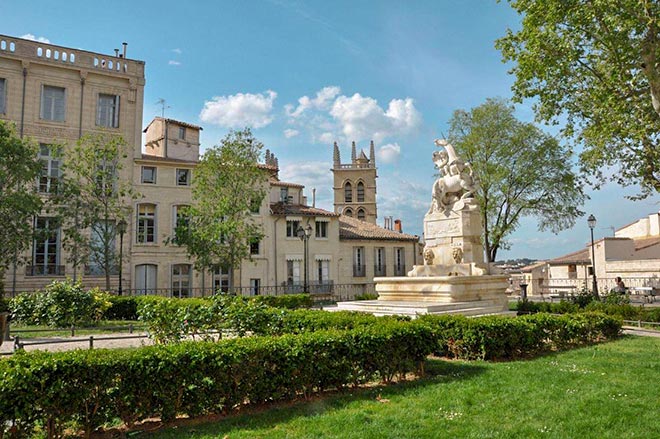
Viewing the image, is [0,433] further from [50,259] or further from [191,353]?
[50,259]

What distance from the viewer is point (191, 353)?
5422 mm

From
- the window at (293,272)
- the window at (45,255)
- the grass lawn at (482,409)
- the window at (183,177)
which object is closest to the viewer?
the grass lawn at (482,409)

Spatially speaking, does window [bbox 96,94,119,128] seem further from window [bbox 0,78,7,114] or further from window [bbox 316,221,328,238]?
window [bbox 316,221,328,238]

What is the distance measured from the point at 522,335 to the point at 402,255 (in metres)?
27.5

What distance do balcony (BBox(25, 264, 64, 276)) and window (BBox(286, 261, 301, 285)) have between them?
1285 cm

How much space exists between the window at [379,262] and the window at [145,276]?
1493 centimetres

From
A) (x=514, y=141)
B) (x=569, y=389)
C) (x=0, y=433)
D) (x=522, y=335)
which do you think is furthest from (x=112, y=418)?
(x=514, y=141)

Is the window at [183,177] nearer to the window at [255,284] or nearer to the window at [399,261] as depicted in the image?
the window at [255,284]

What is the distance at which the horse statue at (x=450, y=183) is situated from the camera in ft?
47.0

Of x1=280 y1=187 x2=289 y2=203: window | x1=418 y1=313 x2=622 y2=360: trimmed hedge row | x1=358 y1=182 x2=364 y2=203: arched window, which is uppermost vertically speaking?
x1=358 y1=182 x2=364 y2=203: arched window

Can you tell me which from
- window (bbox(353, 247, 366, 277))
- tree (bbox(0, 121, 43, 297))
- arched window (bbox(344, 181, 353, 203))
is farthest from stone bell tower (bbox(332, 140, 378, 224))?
tree (bbox(0, 121, 43, 297))

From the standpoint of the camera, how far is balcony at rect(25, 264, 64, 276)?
2378 cm

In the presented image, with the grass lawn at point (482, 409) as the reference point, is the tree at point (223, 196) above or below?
above

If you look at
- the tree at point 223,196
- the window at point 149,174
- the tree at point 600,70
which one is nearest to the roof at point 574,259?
the tree at point 600,70
